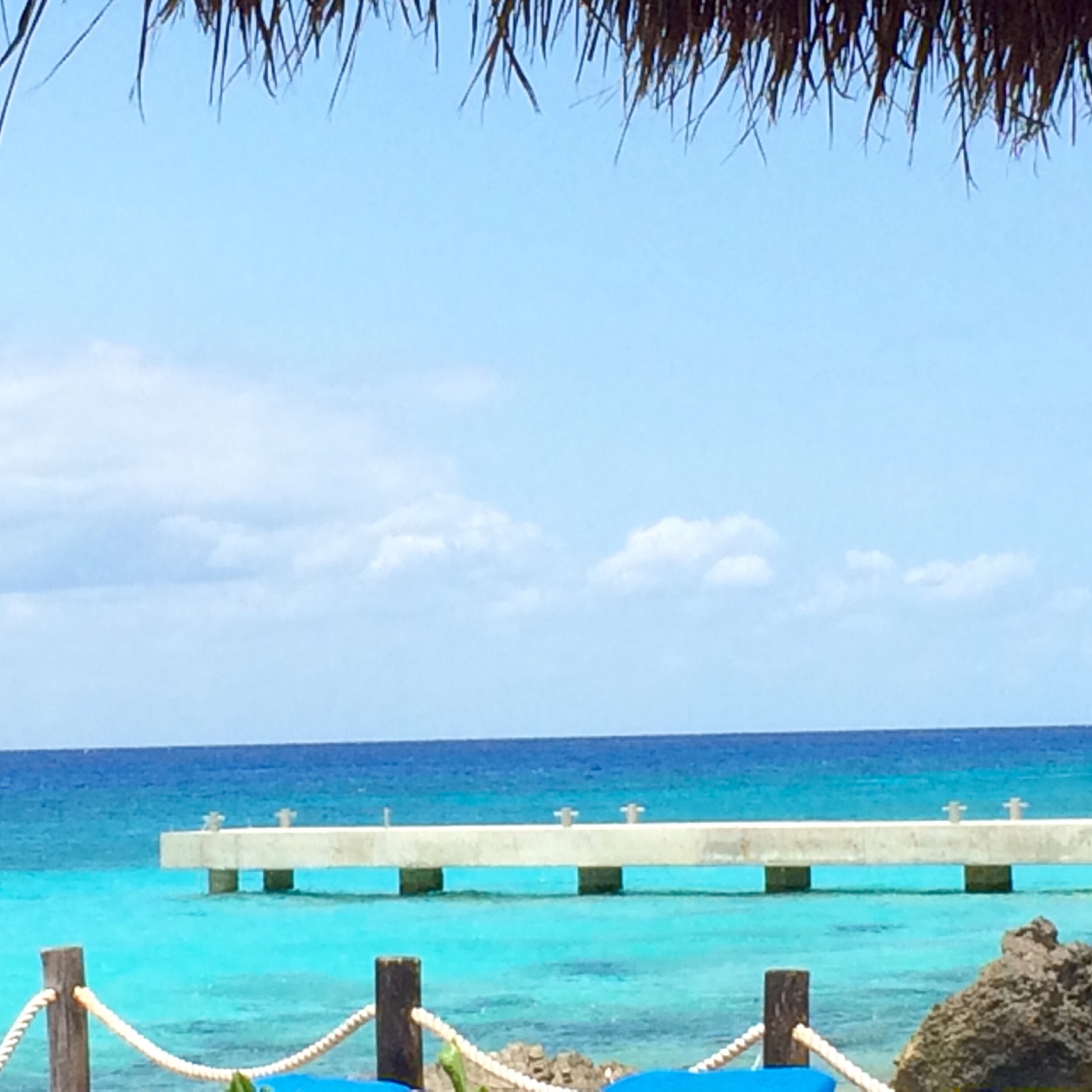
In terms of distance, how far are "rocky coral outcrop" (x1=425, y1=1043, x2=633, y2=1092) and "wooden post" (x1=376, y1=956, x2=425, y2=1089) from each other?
2.99 metres

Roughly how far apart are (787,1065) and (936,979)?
12.8m

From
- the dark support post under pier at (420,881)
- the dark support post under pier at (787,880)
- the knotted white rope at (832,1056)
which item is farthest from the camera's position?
the dark support post under pier at (420,881)

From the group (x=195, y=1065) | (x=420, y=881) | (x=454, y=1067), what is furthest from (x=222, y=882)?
(x=454, y=1067)

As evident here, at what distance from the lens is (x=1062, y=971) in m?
8.51

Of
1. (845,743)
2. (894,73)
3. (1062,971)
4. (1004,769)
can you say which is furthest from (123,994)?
(845,743)

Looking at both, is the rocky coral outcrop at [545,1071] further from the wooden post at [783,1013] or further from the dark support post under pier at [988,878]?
the dark support post under pier at [988,878]

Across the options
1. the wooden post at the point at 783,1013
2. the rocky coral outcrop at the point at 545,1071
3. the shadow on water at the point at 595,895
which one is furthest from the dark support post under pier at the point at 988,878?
the wooden post at the point at 783,1013

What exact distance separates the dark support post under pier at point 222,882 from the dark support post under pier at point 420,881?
6.41 ft

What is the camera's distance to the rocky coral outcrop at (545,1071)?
901 centimetres

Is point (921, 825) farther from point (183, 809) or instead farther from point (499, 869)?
point (183, 809)

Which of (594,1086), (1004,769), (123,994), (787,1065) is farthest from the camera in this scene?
(1004,769)

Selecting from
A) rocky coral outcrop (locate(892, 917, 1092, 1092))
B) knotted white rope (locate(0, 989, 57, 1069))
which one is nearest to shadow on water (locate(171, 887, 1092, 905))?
rocky coral outcrop (locate(892, 917, 1092, 1092))

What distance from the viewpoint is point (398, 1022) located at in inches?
231

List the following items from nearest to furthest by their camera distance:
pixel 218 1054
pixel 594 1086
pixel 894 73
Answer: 1. pixel 894 73
2. pixel 594 1086
3. pixel 218 1054
